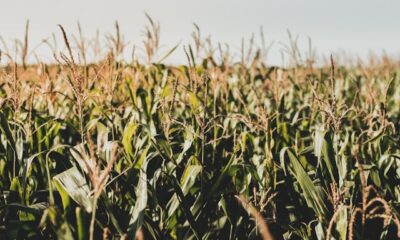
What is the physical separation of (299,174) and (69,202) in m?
1.01

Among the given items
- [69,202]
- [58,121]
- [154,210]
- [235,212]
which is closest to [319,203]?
[235,212]

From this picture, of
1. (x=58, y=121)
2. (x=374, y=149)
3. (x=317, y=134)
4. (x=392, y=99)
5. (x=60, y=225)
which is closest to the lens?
(x=60, y=225)

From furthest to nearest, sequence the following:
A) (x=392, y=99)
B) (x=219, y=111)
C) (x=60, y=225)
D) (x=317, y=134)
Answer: (x=392, y=99), (x=219, y=111), (x=317, y=134), (x=60, y=225)

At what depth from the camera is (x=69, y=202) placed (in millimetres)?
1633

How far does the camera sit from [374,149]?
9.43ft

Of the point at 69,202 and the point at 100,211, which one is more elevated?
the point at 69,202

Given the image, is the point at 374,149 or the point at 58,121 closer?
the point at 58,121

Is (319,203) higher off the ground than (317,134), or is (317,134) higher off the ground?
(317,134)

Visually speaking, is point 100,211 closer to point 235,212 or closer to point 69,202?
point 69,202

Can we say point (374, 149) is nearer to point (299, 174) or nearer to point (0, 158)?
point (299, 174)

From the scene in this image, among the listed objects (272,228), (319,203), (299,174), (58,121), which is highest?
(58,121)

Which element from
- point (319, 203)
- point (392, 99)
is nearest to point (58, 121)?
point (319, 203)

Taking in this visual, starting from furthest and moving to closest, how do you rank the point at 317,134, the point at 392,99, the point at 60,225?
the point at 392,99 < the point at 317,134 < the point at 60,225

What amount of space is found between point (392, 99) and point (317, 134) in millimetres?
4132
